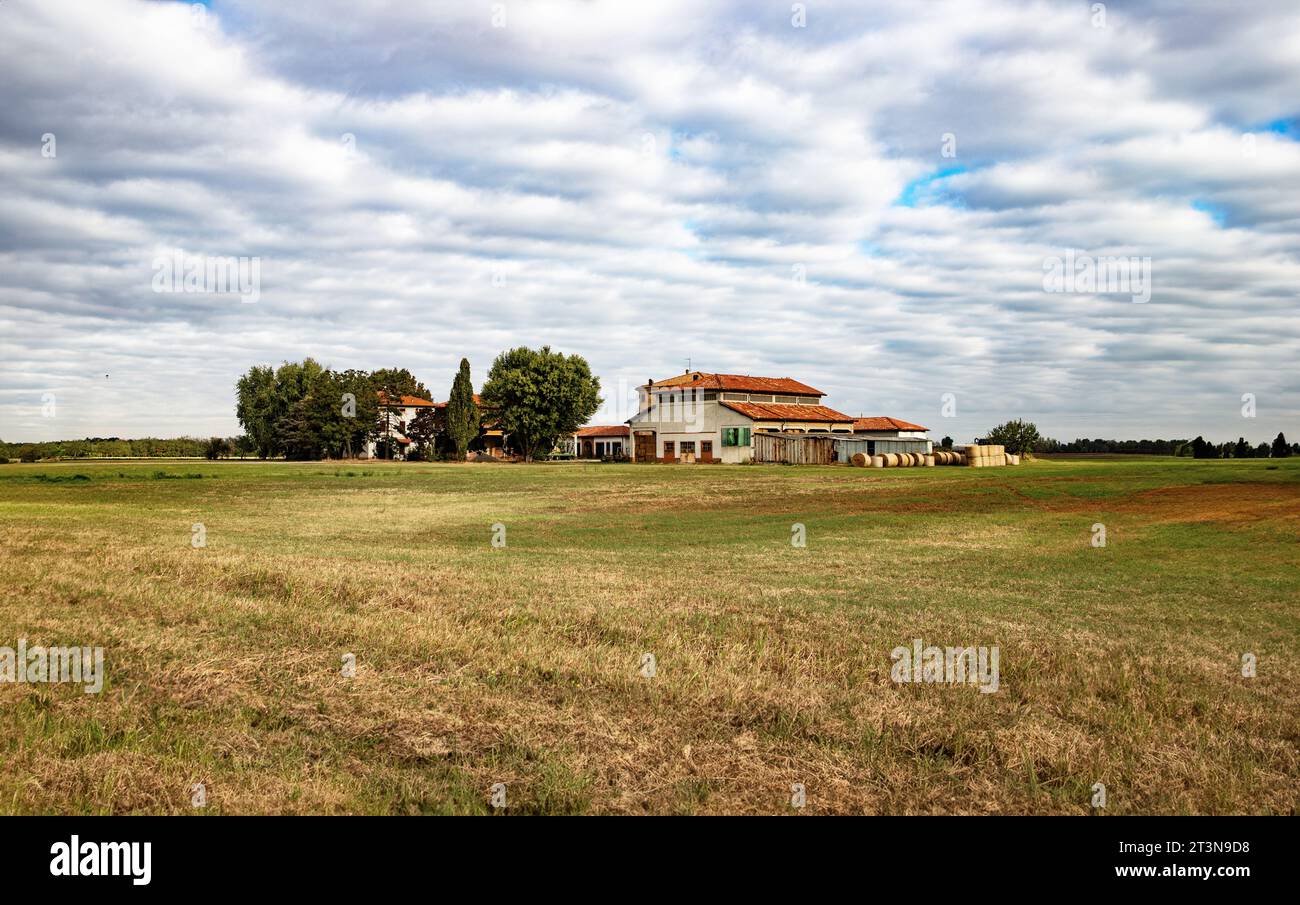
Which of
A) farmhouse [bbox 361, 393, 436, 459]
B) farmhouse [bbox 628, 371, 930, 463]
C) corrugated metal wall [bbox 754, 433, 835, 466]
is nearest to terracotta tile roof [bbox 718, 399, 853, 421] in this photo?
farmhouse [bbox 628, 371, 930, 463]

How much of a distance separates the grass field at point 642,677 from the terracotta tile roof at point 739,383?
7926 cm

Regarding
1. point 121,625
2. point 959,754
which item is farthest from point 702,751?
point 121,625

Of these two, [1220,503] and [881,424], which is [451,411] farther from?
[1220,503]

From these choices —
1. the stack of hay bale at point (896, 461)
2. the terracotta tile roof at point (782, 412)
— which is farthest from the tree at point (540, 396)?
the stack of hay bale at point (896, 461)

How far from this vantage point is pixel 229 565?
744 inches

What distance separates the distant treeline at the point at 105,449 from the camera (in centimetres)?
9819

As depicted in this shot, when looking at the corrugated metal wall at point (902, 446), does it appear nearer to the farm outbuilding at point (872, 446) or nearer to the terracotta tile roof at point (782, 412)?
Answer: the farm outbuilding at point (872, 446)

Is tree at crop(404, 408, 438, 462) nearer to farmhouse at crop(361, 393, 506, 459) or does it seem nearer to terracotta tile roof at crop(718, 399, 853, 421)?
farmhouse at crop(361, 393, 506, 459)

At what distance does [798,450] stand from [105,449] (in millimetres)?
104507

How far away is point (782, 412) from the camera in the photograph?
102500 millimetres

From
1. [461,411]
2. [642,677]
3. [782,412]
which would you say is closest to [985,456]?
[782,412]

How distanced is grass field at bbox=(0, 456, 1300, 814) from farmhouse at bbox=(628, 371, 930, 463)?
67.8m

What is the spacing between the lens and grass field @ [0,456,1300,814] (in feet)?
26.0
